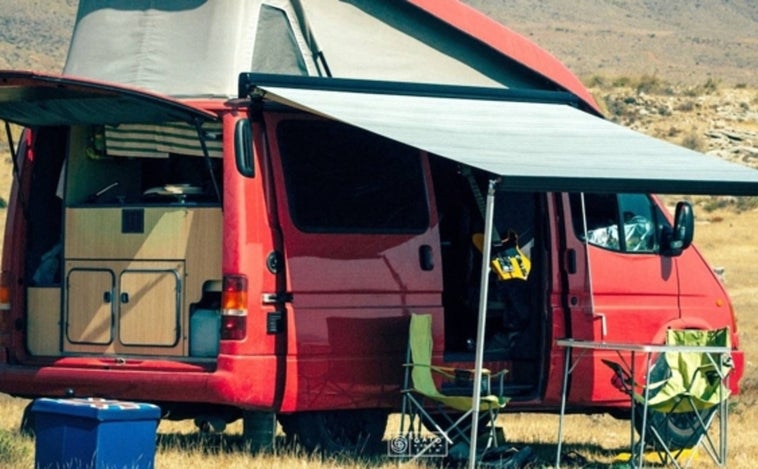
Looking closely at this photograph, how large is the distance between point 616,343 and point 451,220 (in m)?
1.36

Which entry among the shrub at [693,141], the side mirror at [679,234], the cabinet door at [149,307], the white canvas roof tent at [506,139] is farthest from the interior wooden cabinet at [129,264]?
the shrub at [693,141]

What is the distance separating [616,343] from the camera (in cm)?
1049

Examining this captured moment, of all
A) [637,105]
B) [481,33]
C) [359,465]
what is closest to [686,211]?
[481,33]

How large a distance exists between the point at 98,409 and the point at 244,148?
205 cm

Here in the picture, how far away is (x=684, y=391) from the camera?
1013cm

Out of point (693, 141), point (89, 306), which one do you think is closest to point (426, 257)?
point (89, 306)

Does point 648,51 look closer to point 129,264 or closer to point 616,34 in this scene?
point 616,34

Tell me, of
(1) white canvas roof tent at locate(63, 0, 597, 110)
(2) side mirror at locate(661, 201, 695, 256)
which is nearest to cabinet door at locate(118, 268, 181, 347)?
(1) white canvas roof tent at locate(63, 0, 597, 110)

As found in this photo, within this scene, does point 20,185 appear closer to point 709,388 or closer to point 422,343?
point 422,343

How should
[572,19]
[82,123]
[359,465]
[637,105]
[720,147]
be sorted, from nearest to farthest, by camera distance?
1. [359,465]
2. [82,123]
3. [720,147]
4. [637,105]
5. [572,19]

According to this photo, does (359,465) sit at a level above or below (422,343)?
below

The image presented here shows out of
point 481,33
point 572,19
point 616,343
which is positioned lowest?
point 616,343

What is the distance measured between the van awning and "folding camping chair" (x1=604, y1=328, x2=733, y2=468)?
1.16 metres

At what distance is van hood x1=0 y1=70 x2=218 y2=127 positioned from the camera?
8.91 meters
